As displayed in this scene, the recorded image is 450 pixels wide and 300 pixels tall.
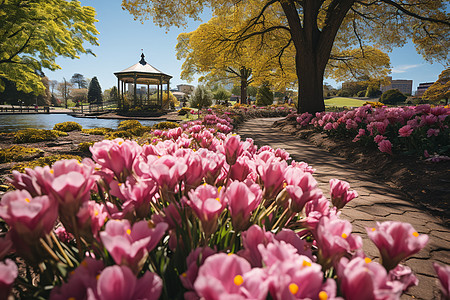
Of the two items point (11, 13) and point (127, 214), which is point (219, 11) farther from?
point (127, 214)

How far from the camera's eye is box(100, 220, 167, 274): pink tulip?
24.2 inches

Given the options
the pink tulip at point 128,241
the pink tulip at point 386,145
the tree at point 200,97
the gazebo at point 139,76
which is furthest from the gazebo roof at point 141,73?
the pink tulip at point 128,241

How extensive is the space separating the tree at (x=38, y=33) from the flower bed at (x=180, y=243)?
31.5 ft

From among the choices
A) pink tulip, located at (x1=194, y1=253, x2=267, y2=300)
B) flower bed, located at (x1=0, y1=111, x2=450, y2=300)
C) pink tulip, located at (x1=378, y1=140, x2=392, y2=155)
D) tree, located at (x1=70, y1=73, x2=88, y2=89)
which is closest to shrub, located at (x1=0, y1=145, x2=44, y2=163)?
flower bed, located at (x1=0, y1=111, x2=450, y2=300)

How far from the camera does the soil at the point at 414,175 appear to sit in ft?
9.65

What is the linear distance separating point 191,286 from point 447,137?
477 cm

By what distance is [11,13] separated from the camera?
745 centimetres

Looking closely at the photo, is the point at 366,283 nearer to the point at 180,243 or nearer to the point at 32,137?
the point at 180,243

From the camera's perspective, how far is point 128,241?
637 mm

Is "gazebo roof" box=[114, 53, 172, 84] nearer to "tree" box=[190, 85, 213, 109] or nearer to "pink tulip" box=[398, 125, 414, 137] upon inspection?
"tree" box=[190, 85, 213, 109]

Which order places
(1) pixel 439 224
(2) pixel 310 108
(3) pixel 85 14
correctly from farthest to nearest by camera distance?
(2) pixel 310 108 < (3) pixel 85 14 < (1) pixel 439 224

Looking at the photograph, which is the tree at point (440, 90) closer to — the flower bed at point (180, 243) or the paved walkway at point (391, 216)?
the paved walkway at point (391, 216)

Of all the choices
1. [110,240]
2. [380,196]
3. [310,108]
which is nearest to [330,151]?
[380,196]

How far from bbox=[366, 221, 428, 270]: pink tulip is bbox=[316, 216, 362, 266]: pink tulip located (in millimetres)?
68
